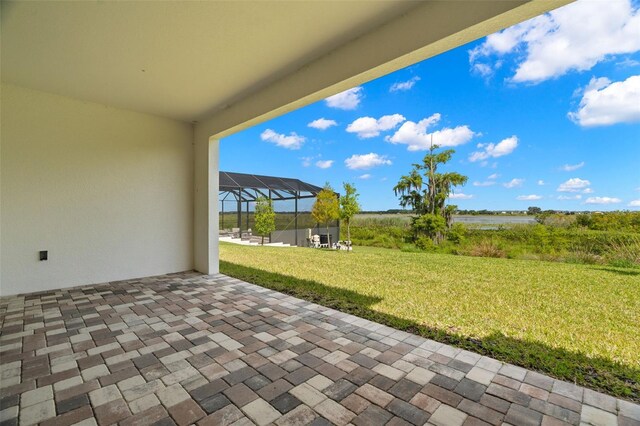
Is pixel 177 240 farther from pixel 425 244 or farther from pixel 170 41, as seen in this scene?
pixel 425 244

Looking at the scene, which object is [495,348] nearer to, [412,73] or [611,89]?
[611,89]

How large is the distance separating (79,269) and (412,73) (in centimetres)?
1509

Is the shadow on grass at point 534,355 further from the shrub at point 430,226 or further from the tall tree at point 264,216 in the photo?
the shrub at point 430,226

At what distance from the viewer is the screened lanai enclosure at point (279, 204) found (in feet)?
39.2

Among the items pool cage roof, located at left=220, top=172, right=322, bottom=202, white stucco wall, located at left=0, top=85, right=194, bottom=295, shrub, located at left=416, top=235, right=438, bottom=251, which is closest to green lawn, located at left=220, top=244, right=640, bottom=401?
white stucco wall, located at left=0, top=85, right=194, bottom=295

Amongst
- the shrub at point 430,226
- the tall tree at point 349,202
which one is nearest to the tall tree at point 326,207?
the tall tree at point 349,202

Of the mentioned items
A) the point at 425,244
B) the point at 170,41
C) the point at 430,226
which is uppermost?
the point at 170,41

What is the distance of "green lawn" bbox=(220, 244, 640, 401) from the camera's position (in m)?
2.17

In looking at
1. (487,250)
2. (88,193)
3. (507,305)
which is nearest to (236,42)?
(88,193)

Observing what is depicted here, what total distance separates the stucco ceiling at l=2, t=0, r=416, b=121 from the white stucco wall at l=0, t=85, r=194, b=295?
52 centimetres

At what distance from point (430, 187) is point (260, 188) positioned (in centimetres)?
776

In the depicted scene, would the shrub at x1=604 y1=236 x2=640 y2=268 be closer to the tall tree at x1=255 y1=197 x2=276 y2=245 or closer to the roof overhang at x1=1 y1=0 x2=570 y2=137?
the roof overhang at x1=1 y1=0 x2=570 y2=137

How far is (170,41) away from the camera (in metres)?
2.59

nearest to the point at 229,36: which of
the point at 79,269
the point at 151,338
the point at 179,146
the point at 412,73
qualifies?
the point at 151,338
